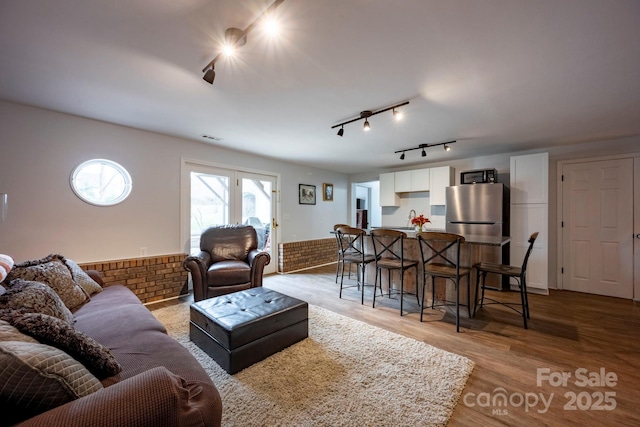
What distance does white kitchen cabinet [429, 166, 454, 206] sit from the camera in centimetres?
486

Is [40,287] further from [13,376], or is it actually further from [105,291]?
[13,376]

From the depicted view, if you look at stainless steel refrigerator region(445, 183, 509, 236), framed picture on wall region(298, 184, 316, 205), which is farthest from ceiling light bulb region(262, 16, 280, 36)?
framed picture on wall region(298, 184, 316, 205)

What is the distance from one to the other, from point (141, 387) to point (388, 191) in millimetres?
5400

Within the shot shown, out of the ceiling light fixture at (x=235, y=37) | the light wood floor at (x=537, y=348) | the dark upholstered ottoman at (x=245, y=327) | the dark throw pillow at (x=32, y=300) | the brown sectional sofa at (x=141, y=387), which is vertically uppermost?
the ceiling light fixture at (x=235, y=37)

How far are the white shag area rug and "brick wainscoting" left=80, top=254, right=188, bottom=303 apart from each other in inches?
50.9

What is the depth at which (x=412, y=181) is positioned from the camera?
5.32 metres

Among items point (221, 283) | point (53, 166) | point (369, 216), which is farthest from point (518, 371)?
point (369, 216)

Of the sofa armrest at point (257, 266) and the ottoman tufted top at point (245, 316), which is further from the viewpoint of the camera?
the sofa armrest at point (257, 266)

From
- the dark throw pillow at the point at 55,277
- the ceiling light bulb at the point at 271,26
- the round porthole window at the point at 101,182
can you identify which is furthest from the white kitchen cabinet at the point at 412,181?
the dark throw pillow at the point at 55,277

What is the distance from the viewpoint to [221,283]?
3.19 m

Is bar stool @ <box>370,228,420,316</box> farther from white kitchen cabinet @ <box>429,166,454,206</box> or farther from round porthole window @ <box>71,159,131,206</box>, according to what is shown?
round porthole window @ <box>71,159,131,206</box>

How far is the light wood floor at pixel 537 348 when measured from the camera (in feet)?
5.21

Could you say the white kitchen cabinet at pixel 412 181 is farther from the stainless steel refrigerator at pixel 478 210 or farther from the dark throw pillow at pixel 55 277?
the dark throw pillow at pixel 55 277

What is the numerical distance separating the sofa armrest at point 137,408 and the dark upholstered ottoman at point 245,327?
901 millimetres
